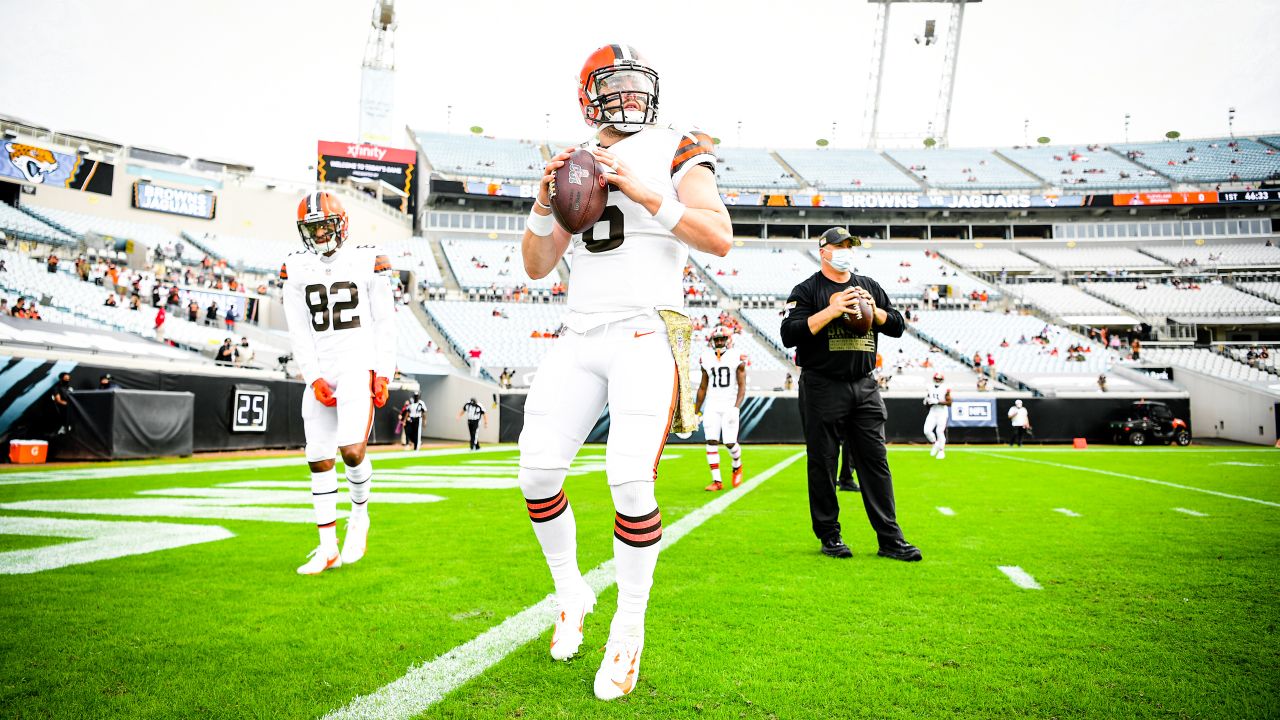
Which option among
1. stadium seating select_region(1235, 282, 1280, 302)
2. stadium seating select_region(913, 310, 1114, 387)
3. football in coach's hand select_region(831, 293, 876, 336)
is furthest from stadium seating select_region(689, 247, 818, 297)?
football in coach's hand select_region(831, 293, 876, 336)

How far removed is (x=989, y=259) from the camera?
44.3 meters

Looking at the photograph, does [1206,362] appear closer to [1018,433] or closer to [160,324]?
[1018,433]

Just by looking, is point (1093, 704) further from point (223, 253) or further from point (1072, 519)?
point (223, 253)

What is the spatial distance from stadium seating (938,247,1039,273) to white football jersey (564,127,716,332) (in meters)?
44.9

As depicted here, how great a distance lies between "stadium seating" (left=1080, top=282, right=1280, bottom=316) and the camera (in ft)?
117

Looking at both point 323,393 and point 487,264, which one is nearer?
point 323,393

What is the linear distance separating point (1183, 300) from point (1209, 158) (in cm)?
1849

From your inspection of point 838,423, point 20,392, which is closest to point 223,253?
point 20,392

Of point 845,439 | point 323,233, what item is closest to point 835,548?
point 845,439

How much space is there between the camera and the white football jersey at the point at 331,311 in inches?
178

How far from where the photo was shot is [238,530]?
17.5ft

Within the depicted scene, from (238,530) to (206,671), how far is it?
3.29 meters

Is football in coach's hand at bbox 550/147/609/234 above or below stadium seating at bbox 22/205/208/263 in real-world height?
below

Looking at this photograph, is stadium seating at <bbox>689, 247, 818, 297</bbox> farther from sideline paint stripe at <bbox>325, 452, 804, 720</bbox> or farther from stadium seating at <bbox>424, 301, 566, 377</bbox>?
sideline paint stripe at <bbox>325, 452, 804, 720</bbox>
